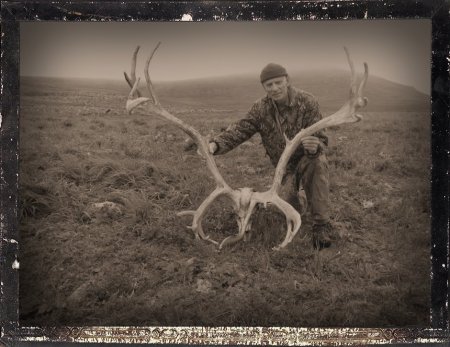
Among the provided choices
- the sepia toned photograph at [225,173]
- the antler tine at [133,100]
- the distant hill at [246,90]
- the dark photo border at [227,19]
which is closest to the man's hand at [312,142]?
the sepia toned photograph at [225,173]

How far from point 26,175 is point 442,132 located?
1.55 metres

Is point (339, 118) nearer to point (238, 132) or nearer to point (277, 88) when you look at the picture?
point (277, 88)

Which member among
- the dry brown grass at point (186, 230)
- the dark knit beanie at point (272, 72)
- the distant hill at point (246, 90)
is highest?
the dark knit beanie at point (272, 72)

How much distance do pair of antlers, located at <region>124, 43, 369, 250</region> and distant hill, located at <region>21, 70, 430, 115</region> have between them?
3cm

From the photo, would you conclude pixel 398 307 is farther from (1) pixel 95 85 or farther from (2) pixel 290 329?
(1) pixel 95 85

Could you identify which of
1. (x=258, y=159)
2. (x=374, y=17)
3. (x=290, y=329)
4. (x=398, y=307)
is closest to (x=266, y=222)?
(x=258, y=159)

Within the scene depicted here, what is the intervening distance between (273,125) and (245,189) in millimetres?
262

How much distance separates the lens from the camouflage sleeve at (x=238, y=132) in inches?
87.7

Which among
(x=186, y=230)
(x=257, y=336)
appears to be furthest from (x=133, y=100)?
(x=257, y=336)

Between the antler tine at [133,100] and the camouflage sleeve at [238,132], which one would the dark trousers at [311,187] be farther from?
the antler tine at [133,100]

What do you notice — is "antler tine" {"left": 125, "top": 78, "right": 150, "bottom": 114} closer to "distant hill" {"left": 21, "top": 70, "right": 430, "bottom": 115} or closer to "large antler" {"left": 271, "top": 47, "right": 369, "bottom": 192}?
"distant hill" {"left": 21, "top": 70, "right": 430, "bottom": 115}

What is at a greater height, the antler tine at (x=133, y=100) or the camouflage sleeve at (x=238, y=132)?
the antler tine at (x=133, y=100)

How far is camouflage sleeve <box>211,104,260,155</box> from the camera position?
7.31 feet

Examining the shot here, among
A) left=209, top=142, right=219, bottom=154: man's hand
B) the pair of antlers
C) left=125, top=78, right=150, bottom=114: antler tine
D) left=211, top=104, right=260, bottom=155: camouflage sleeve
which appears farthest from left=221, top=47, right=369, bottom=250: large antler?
left=125, top=78, right=150, bottom=114: antler tine
